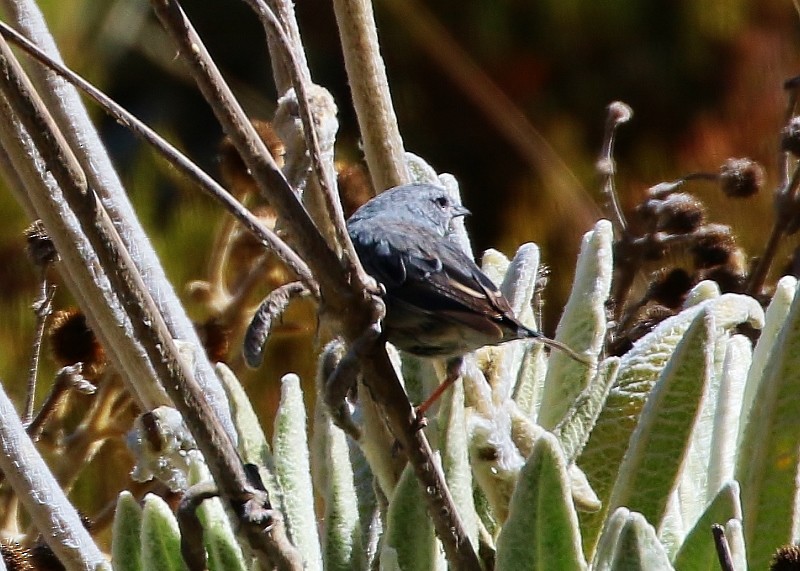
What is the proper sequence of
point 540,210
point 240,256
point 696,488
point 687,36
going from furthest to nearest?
point 687,36, point 540,210, point 240,256, point 696,488

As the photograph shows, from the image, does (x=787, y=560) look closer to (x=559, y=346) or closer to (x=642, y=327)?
(x=559, y=346)

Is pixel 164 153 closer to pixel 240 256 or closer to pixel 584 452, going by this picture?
pixel 584 452

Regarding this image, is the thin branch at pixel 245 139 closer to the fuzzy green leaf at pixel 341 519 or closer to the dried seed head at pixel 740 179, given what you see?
the fuzzy green leaf at pixel 341 519

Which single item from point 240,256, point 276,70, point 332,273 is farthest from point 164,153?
point 240,256

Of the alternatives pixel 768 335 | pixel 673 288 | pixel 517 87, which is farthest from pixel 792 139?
pixel 517 87

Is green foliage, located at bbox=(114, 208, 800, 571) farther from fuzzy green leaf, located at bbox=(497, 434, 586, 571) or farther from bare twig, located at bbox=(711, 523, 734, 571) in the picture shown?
bare twig, located at bbox=(711, 523, 734, 571)

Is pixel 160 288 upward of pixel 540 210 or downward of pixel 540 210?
downward
